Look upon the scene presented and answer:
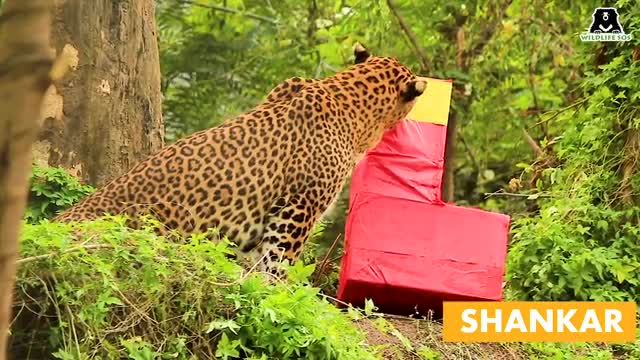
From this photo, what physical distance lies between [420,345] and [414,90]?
5.58 ft

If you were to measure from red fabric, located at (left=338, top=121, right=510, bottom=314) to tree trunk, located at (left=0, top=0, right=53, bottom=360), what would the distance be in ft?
14.7

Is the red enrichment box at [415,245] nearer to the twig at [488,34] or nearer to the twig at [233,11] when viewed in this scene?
the twig at [488,34]

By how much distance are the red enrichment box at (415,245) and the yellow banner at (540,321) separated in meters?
0.10

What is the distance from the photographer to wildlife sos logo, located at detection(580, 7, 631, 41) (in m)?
8.47

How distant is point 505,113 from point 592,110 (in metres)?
4.85

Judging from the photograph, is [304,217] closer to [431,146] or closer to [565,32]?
[431,146]

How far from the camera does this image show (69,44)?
7.07 metres

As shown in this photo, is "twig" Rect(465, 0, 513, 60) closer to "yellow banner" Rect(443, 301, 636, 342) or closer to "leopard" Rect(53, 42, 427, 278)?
"leopard" Rect(53, 42, 427, 278)

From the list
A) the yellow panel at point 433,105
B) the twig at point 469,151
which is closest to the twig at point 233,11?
the twig at point 469,151

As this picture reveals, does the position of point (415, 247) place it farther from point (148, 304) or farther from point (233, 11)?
point (233, 11)

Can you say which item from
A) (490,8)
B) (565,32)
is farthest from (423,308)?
(565,32)

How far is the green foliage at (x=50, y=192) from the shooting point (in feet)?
21.9

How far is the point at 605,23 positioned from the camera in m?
8.58

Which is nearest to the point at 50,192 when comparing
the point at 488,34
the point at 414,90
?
the point at 414,90
